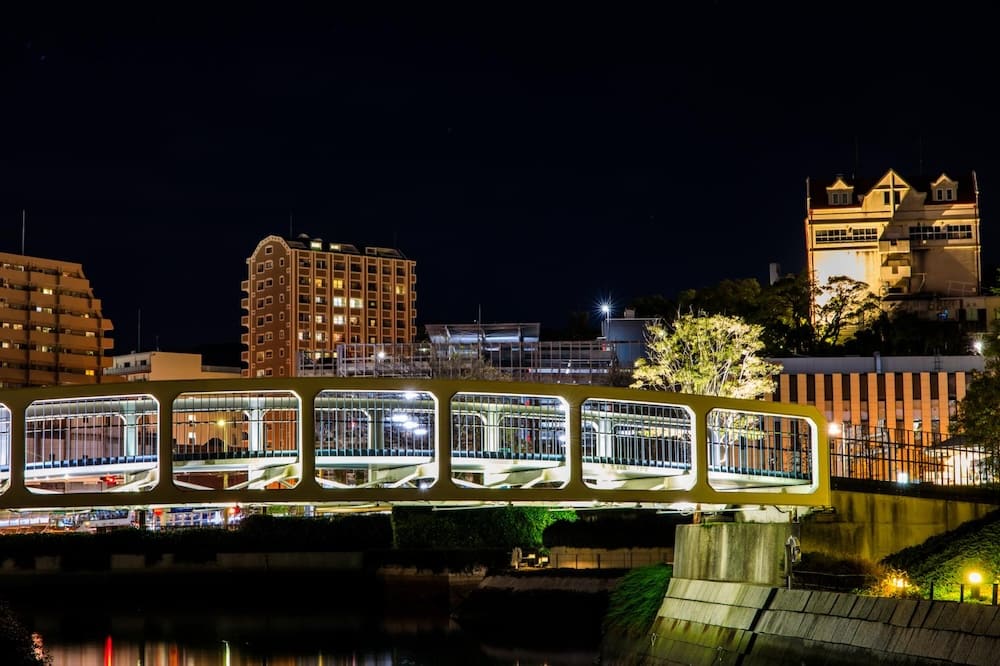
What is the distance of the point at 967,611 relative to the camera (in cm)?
2308

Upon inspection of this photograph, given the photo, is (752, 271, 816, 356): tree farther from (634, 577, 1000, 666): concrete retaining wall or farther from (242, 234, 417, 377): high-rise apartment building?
(242, 234, 417, 377): high-rise apartment building

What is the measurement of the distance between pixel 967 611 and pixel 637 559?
3618 cm

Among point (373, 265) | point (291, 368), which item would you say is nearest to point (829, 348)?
point (291, 368)

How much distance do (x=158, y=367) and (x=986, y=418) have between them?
124617mm

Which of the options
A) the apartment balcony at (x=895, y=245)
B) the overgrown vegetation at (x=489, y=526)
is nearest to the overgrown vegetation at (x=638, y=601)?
the overgrown vegetation at (x=489, y=526)

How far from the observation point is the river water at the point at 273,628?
1777 inches

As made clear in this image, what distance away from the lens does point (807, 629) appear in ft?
91.7

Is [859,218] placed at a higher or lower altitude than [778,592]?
higher

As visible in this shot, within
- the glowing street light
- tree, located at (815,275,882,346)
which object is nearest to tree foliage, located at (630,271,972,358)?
tree, located at (815,275,882,346)

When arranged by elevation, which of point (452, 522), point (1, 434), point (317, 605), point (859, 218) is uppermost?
point (859, 218)

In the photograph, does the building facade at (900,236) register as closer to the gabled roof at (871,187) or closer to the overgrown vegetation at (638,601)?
the gabled roof at (871,187)

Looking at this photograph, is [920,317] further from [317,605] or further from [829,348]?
[317,605]

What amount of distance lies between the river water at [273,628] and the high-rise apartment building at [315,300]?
9837 centimetres

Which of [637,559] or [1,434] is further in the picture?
[637,559]
